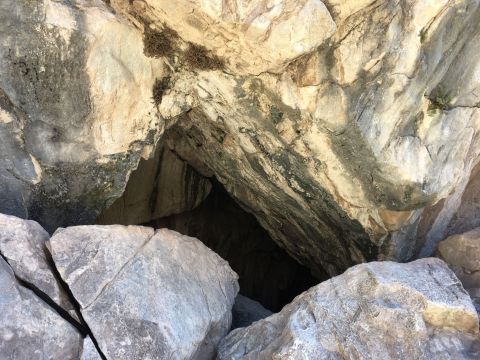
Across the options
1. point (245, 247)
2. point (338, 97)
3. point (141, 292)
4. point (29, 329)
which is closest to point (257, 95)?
point (338, 97)

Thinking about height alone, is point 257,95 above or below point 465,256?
above

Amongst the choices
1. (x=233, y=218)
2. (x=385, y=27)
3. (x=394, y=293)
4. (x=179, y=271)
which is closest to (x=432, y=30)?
(x=385, y=27)

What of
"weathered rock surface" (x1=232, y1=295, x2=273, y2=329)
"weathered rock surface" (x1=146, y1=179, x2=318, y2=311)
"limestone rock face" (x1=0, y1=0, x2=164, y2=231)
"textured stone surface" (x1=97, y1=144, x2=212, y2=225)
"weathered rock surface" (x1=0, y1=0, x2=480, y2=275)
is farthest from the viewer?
"weathered rock surface" (x1=146, y1=179, x2=318, y2=311)

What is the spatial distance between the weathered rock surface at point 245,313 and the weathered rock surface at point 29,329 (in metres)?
1.76

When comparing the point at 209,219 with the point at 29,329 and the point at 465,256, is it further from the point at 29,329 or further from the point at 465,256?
the point at 29,329

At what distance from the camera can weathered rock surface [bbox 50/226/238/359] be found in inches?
119

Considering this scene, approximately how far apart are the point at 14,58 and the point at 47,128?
56cm

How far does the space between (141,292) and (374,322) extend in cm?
153

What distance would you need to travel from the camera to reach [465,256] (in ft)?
13.5

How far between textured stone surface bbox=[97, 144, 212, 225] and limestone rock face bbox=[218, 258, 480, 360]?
128 inches

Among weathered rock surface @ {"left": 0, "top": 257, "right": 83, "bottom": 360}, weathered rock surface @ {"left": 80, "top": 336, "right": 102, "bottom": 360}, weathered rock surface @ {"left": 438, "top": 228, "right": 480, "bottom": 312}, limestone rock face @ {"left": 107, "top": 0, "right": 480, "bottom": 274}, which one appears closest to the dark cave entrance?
limestone rock face @ {"left": 107, "top": 0, "right": 480, "bottom": 274}

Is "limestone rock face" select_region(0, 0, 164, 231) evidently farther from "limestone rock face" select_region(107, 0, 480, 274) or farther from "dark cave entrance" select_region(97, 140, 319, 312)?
"dark cave entrance" select_region(97, 140, 319, 312)

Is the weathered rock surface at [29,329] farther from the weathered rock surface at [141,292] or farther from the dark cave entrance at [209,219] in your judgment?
the dark cave entrance at [209,219]

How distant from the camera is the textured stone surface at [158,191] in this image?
6172 mm
